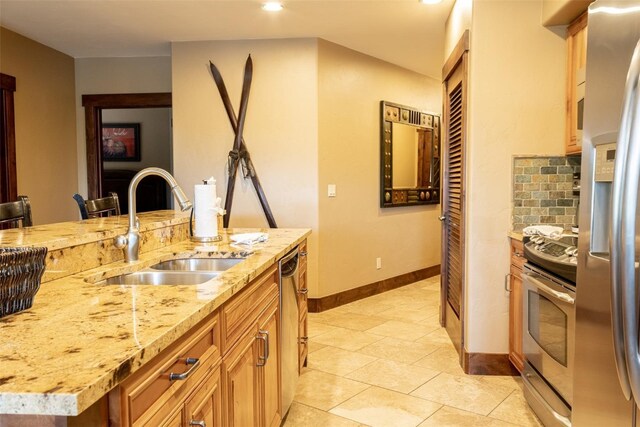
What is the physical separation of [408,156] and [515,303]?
9.64 ft

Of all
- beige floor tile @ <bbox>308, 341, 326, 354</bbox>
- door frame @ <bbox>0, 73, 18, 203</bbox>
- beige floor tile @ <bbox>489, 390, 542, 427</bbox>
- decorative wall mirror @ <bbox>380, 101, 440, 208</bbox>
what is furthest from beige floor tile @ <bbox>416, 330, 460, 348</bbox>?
door frame @ <bbox>0, 73, 18, 203</bbox>

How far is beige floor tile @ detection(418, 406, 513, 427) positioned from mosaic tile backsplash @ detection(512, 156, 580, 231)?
1103 millimetres

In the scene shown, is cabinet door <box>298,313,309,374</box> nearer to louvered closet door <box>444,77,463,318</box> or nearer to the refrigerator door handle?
louvered closet door <box>444,77,463,318</box>

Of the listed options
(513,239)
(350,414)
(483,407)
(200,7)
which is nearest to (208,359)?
(350,414)

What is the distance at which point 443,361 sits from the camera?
325 centimetres

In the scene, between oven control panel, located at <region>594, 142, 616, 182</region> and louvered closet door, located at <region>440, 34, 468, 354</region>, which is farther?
louvered closet door, located at <region>440, 34, 468, 354</region>

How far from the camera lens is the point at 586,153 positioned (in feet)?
4.66

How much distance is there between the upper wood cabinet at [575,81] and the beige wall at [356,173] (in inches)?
Answer: 83.1

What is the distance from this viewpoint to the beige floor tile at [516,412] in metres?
2.45

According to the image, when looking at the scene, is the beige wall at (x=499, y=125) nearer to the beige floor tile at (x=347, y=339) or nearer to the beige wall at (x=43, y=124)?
the beige floor tile at (x=347, y=339)

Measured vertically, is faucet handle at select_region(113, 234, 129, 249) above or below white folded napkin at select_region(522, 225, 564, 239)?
above

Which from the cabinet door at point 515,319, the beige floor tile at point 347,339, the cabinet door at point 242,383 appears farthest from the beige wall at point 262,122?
the cabinet door at point 242,383

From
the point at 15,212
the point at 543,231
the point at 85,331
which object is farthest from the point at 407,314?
the point at 85,331

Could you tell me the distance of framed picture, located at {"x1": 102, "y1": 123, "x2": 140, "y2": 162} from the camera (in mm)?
7457
